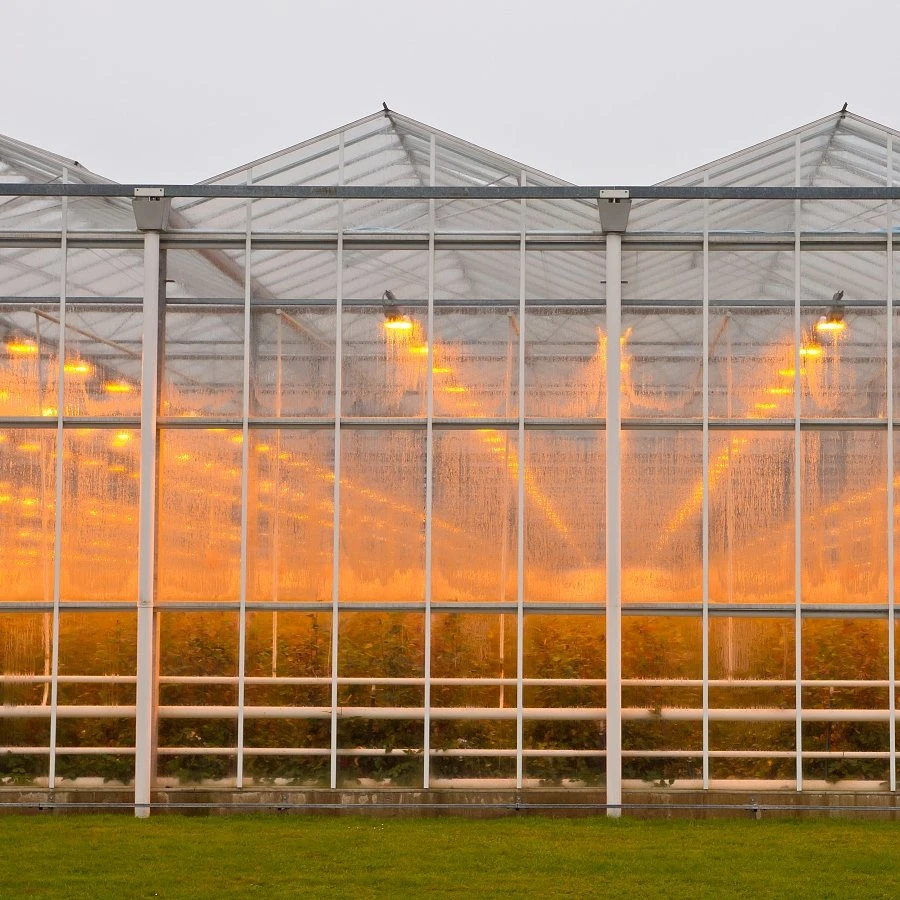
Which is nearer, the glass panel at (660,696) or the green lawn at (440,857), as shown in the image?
the green lawn at (440,857)

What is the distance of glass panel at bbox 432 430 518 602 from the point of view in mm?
15102

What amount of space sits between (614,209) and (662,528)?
3.97 m

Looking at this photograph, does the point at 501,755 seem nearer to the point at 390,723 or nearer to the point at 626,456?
the point at 390,723

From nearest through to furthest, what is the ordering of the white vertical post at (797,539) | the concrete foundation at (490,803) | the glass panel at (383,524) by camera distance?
the concrete foundation at (490,803), the white vertical post at (797,539), the glass panel at (383,524)

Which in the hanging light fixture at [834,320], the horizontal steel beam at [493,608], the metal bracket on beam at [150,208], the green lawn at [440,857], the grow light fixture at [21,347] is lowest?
the green lawn at [440,857]

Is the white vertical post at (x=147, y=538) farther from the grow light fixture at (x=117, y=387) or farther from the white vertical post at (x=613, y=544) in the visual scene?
the white vertical post at (x=613, y=544)

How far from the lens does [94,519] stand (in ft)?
50.2

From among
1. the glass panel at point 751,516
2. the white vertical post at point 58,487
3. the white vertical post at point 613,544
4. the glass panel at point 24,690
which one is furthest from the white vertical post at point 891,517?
the glass panel at point 24,690

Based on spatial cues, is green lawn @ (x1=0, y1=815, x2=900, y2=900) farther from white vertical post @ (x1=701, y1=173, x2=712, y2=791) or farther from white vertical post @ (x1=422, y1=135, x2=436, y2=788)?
white vertical post @ (x1=701, y1=173, x2=712, y2=791)

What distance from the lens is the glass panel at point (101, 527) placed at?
Result: 15273mm

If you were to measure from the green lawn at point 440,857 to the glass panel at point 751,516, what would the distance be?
275 centimetres

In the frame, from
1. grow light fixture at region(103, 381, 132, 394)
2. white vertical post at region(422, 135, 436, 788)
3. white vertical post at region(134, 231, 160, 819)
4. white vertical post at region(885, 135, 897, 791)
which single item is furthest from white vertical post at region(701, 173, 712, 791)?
grow light fixture at region(103, 381, 132, 394)

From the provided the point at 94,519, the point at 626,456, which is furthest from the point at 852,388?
the point at 94,519

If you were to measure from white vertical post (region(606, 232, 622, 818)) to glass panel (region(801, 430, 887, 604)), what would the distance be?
90.7 inches
